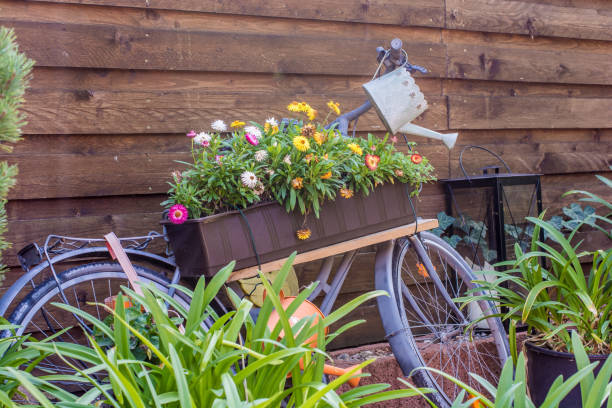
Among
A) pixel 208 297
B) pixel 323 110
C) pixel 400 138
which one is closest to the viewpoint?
pixel 208 297

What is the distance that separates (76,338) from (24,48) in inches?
40.4

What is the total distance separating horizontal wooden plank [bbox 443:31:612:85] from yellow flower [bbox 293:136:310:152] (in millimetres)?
1299

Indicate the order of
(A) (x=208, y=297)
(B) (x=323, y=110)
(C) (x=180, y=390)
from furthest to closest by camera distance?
(B) (x=323, y=110)
(A) (x=208, y=297)
(C) (x=180, y=390)

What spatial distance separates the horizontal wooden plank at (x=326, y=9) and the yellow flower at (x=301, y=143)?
2.82 ft

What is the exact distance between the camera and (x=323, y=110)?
7.63 ft

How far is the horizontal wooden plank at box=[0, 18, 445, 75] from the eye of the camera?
6.23ft

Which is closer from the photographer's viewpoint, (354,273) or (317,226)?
(317,226)

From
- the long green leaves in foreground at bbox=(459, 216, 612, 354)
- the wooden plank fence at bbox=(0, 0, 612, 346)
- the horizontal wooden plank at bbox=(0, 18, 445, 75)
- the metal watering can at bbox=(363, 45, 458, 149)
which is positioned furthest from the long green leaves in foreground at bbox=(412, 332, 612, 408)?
the horizontal wooden plank at bbox=(0, 18, 445, 75)

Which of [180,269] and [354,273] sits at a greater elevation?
[180,269]

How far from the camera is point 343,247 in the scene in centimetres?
171

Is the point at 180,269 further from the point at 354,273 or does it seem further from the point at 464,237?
the point at 464,237

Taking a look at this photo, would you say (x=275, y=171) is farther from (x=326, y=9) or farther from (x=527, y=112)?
(x=527, y=112)

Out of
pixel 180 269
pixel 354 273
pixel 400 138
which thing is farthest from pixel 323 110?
pixel 180 269

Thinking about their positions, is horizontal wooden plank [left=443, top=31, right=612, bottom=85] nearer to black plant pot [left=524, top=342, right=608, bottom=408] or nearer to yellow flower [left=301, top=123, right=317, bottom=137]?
yellow flower [left=301, top=123, right=317, bottom=137]
